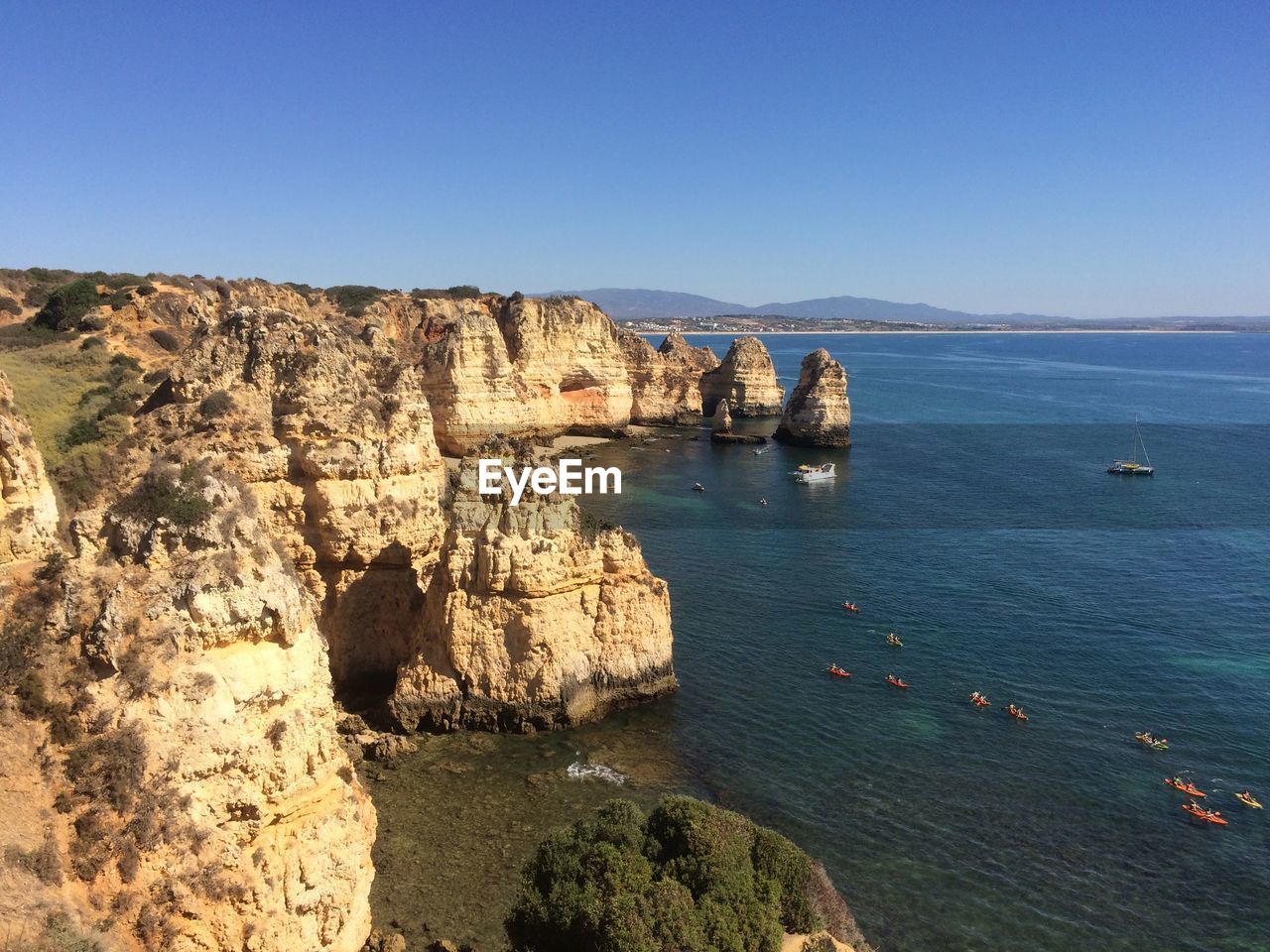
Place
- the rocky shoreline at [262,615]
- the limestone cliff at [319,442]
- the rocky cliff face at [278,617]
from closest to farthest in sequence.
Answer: the rocky shoreline at [262,615]
the rocky cliff face at [278,617]
the limestone cliff at [319,442]

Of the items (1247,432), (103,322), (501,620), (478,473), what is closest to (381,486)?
(478,473)

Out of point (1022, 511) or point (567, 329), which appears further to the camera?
point (567, 329)

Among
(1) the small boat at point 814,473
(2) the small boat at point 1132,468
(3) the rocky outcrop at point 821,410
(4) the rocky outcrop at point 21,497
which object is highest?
(4) the rocky outcrop at point 21,497

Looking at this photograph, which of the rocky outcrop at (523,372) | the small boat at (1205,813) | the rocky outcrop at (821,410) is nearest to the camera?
the small boat at (1205,813)

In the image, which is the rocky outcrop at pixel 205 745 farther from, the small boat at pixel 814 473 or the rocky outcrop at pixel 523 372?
the small boat at pixel 814 473

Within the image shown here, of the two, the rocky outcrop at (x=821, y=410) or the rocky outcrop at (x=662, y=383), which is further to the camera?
the rocky outcrop at (x=662, y=383)

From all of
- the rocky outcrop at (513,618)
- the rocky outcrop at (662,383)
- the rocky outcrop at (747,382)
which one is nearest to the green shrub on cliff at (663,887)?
the rocky outcrop at (513,618)

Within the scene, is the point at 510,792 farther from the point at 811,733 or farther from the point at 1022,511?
the point at 1022,511
